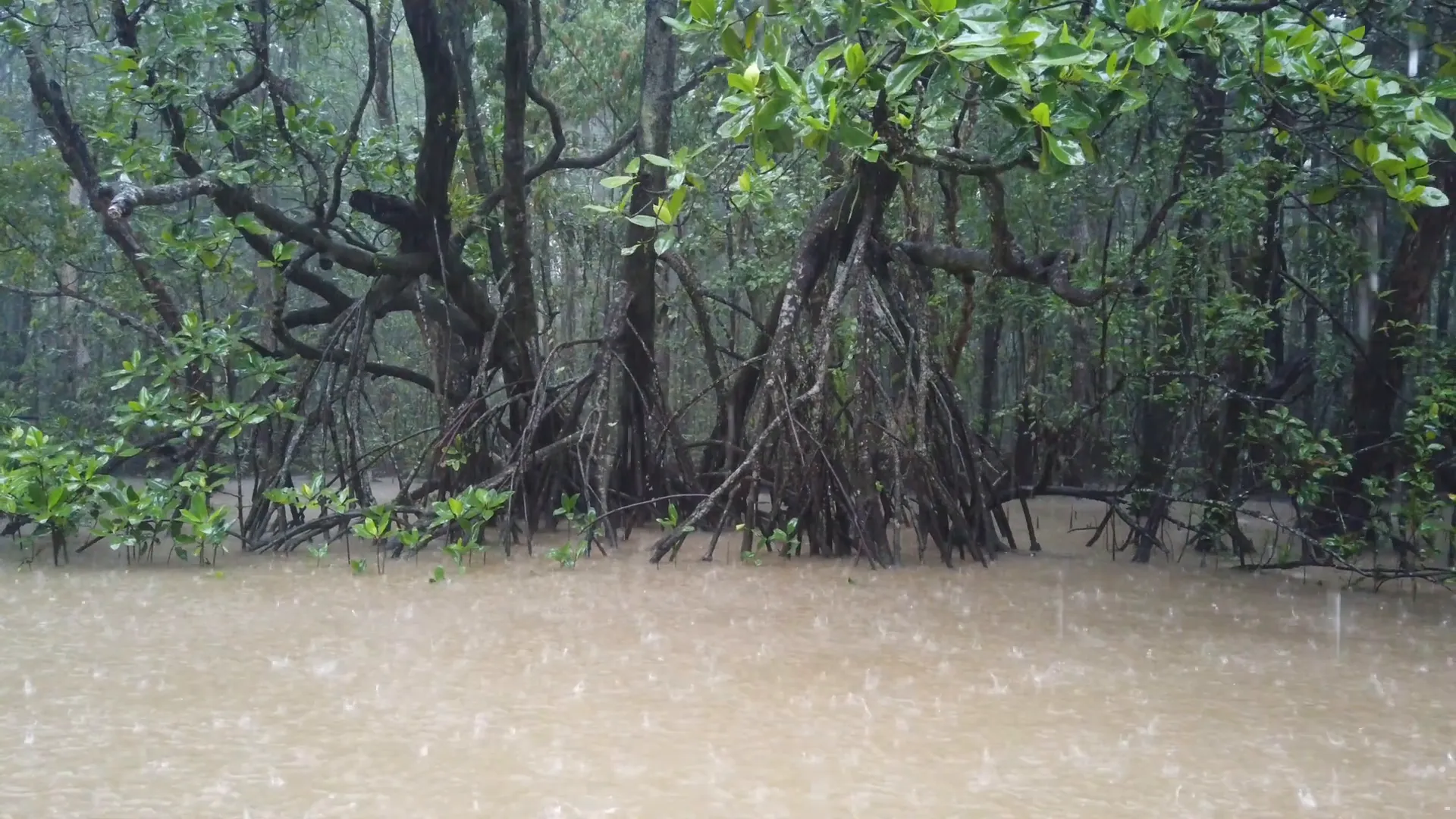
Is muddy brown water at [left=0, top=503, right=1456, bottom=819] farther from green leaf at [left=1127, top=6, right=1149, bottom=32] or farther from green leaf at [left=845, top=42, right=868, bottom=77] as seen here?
green leaf at [left=1127, top=6, right=1149, bottom=32]

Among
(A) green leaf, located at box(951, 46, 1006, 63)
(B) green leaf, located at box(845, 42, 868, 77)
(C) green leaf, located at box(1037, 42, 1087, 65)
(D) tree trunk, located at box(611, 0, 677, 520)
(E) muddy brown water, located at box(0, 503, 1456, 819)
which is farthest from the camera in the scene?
(D) tree trunk, located at box(611, 0, 677, 520)

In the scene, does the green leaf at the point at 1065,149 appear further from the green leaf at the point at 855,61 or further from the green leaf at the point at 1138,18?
the green leaf at the point at 855,61

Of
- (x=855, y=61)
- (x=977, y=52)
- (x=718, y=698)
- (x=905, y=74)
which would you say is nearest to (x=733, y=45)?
(x=855, y=61)

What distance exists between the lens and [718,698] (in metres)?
3.54

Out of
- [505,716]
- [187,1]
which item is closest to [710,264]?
[187,1]

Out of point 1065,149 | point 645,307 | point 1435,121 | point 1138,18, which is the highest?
point 1138,18

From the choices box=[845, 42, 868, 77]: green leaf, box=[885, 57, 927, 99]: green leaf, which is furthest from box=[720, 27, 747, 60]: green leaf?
box=[885, 57, 927, 99]: green leaf

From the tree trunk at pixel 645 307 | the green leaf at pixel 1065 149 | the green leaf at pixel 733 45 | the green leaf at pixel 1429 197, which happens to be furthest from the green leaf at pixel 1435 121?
the tree trunk at pixel 645 307

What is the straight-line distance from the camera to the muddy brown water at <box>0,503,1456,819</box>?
2754 mm

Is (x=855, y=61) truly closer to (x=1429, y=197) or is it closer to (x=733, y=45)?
(x=733, y=45)

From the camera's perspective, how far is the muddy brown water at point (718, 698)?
2.75m

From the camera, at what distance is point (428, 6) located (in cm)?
689

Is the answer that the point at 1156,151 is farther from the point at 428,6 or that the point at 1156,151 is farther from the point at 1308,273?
the point at 428,6

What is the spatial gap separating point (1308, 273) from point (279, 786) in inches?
278
